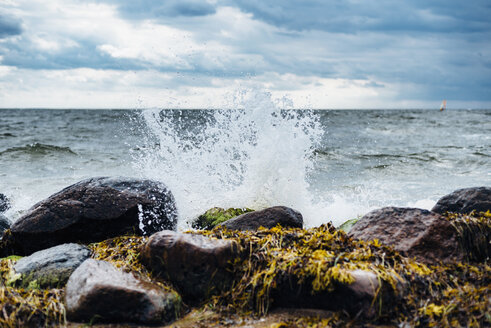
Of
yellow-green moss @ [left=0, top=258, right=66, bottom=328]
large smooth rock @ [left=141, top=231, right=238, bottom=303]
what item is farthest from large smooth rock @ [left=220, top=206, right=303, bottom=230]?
yellow-green moss @ [left=0, top=258, right=66, bottom=328]

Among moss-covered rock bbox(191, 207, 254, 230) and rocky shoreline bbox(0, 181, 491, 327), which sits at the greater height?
rocky shoreline bbox(0, 181, 491, 327)

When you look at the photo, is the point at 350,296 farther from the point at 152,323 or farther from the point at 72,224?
the point at 72,224

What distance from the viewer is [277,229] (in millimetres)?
3791

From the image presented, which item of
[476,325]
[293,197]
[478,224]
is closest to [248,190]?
[293,197]

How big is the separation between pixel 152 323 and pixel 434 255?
2239mm

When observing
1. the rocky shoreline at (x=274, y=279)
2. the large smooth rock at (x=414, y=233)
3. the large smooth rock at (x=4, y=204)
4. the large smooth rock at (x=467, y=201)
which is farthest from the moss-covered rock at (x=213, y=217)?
the large smooth rock at (x=4, y=204)

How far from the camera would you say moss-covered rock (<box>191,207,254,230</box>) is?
602 cm

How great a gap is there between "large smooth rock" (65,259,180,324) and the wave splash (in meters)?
3.97

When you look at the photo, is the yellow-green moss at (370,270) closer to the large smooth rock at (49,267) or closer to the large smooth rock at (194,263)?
the large smooth rock at (194,263)

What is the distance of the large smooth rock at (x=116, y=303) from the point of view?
2.86m

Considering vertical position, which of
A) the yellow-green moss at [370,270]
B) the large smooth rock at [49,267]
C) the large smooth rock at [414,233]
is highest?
the large smooth rock at [414,233]

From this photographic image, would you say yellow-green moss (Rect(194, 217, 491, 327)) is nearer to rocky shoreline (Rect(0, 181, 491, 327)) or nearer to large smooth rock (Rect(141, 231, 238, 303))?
rocky shoreline (Rect(0, 181, 491, 327))

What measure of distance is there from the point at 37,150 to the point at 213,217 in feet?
41.7

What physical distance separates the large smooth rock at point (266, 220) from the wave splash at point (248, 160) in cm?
245
